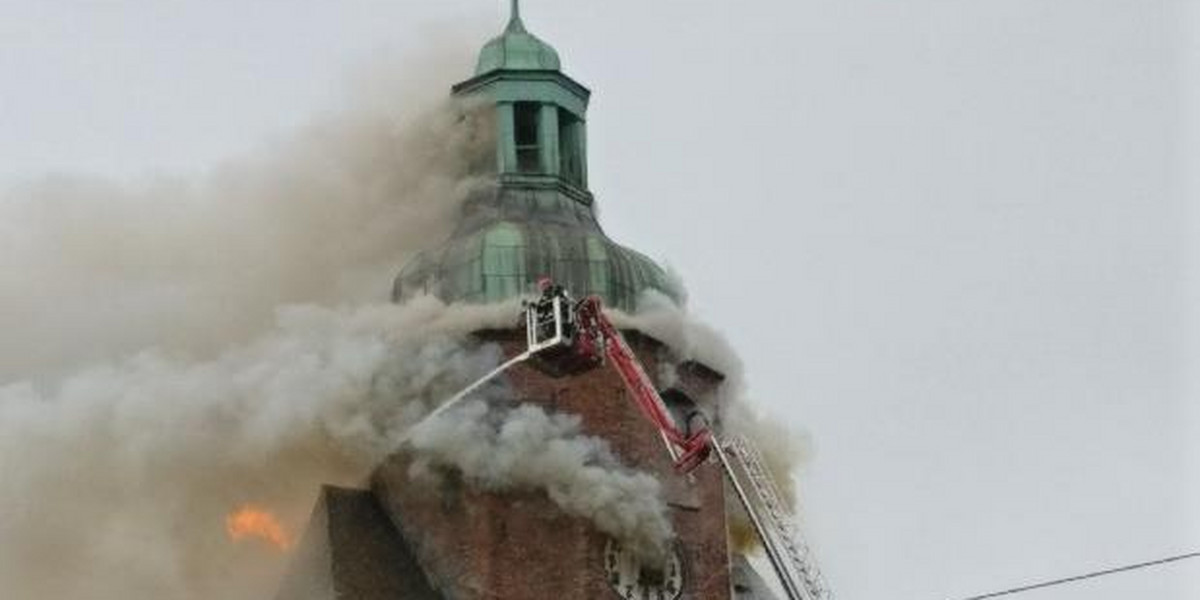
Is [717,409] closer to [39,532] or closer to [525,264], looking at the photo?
[525,264]

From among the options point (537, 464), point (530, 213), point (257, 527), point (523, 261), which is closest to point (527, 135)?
point (530, 213)

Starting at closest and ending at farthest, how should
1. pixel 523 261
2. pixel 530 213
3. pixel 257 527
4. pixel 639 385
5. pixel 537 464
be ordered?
pixel 537 464 → pixel 639 385 → pixel 257 527 → pixel 523 261 → pixel 530 213

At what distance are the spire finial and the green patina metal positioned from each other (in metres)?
0.02

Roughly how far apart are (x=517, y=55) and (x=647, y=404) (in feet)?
33.0

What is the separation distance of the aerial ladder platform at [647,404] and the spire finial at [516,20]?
955 centimetres

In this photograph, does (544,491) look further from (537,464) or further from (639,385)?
(639,385)

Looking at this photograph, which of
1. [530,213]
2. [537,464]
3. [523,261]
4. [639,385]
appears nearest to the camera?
[537,464]

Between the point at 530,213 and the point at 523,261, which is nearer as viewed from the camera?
the point at 523,261

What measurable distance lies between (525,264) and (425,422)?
4.64m

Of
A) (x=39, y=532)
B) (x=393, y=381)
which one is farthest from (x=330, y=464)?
(x=39, y=532)

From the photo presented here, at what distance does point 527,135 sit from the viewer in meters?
71.1

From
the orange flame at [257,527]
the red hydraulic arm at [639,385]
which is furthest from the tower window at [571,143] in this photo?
the orange flame at [257,527]

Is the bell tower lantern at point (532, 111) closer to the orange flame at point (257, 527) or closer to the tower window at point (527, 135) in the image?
the tower window at point (527, 135)

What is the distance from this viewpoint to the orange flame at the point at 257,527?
64.9 m
